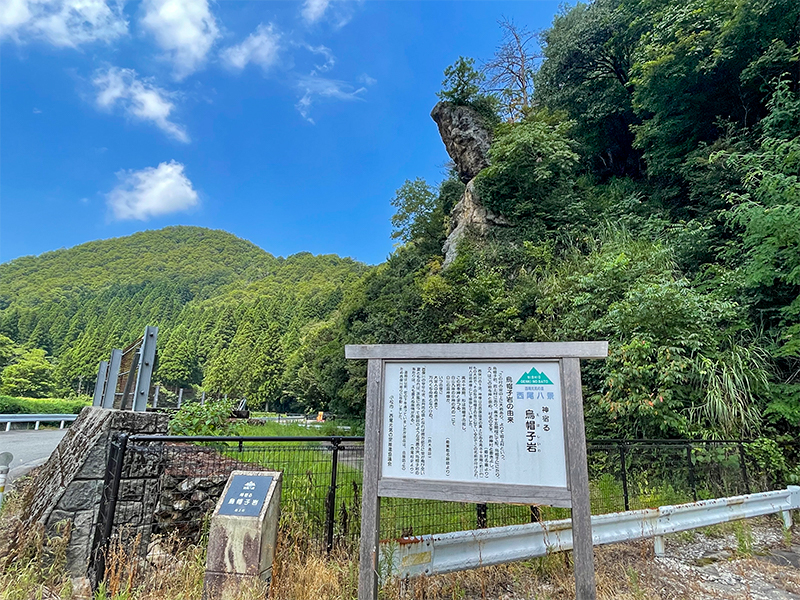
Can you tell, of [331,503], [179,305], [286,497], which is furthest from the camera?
[179,305]

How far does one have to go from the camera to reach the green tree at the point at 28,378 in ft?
100

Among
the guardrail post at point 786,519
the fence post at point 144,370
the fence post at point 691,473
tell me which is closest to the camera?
the fence post at point 144,370

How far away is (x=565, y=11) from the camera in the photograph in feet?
58.2

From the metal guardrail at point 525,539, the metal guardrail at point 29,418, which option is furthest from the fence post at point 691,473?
the metal guardrail at point 29,418

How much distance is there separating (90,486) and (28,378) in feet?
126

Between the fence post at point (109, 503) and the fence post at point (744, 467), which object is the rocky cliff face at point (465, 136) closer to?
the fence post at point (744, 467)

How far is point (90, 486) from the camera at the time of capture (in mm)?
3674

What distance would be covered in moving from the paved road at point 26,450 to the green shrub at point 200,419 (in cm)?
403

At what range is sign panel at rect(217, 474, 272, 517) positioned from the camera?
2813mm

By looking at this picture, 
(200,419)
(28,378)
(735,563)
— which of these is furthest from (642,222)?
(28,378)

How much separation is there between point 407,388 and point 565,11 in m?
21.4

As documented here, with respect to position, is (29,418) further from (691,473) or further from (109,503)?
(691,473)

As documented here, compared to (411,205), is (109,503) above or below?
below

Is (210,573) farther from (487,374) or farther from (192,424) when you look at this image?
(192,424)
